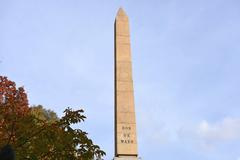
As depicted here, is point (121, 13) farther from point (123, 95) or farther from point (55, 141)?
point (55, 141)

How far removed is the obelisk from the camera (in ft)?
51.8

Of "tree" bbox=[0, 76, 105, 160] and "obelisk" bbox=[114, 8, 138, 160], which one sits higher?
"obelisk" bbox=[114, 8, 138, 160]

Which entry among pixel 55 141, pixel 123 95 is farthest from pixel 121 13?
pixel 55 141

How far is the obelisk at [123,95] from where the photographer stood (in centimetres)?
1579

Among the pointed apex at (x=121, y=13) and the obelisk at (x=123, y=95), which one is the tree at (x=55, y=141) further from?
the pointed apex at (x=121, y=13)

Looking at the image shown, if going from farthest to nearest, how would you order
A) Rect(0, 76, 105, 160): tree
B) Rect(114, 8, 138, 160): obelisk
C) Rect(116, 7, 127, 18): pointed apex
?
Rect(116, 7, 127, 18): pointed apex < Rect(114, 8, 138, 160): obelisk < Rect(0, 76, 105, 160): tree

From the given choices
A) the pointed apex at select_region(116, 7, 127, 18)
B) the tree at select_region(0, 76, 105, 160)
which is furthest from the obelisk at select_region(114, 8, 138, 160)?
the tree at select_region(0, 76, 105, 160)

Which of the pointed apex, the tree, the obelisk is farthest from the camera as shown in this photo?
the pointed apex

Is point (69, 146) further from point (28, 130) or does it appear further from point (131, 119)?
point (131, 119)

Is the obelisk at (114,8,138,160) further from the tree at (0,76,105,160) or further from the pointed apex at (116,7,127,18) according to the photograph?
the tree at (0,76,105,160)

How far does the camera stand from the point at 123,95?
16703 millimetres

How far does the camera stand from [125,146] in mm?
15828

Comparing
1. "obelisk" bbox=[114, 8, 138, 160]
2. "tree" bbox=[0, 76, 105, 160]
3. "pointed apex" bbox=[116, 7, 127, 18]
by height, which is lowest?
"tree" bbox=[0, 76, 105, 160]

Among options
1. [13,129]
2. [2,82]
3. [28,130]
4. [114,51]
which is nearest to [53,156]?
[28,130]
